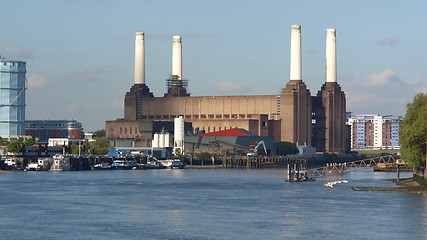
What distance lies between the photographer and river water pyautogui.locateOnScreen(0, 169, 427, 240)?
193 ft

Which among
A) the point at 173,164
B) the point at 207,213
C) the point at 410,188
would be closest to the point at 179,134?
the point at 173,164

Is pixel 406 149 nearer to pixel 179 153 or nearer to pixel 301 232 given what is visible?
pixel 301 232

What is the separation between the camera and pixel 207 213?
230 ft

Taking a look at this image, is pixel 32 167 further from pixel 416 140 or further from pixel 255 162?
pixel 416 140

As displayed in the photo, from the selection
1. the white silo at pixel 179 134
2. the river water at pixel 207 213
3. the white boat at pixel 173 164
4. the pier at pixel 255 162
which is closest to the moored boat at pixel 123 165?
the white boat at pixel 173 164

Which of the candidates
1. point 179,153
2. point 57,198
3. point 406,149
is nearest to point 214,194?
point 57,198

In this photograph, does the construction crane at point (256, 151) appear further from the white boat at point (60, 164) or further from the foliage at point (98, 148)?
the white boat at point (60, 164)

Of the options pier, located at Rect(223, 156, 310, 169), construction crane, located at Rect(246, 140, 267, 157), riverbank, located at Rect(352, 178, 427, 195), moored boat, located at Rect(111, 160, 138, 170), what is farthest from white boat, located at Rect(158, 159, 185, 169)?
riverbank, located at Rect(352, 178, 427, 195)

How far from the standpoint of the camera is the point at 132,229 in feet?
198

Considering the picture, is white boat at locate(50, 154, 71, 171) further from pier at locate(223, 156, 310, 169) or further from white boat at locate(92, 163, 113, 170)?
pier at locate(223, 156, 310, 169)

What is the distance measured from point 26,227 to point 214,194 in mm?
30263

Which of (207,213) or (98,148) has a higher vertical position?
(98,148)

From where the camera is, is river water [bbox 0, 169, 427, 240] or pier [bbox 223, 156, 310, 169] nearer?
river water [bbox 0, 169, 427, 240]

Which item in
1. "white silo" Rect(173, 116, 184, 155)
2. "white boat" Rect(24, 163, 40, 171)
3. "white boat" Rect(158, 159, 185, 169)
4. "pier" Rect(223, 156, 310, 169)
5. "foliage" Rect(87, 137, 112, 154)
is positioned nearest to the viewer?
"white boat" Rect(24, 163, 40, 171)
